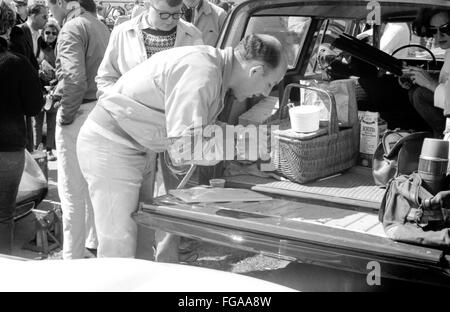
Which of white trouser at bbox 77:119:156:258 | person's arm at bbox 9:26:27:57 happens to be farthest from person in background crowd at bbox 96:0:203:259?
person's arm at bbox 9:26:27:57

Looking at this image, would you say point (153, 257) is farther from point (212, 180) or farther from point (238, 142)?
point (238, 142)

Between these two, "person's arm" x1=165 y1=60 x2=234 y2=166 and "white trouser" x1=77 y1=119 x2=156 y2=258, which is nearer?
"person's arm" x1=165 y1=60 x2=234 y2=166

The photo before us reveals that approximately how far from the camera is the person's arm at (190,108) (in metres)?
2.77

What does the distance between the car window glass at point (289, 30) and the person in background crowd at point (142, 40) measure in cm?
65

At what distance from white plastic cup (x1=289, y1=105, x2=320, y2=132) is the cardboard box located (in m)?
0.45

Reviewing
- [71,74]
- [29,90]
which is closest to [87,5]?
[71,74]

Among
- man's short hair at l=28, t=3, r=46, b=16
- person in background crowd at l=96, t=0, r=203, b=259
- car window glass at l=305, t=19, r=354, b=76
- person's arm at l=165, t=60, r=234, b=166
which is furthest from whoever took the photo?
man's short hair at l=28, t=3, r=46, b=16

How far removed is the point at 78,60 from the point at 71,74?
0.11m

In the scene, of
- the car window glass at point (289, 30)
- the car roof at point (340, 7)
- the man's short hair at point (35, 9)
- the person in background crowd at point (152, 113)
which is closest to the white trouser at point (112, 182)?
→ the person in background crowd at point (152, 113)

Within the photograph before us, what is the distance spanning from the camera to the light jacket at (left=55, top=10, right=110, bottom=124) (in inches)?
159

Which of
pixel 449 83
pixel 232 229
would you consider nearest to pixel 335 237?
pixel 232 229

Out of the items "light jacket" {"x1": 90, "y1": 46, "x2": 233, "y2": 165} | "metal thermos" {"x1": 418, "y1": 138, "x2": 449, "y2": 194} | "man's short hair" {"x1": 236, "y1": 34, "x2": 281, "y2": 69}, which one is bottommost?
"metal thermos" {"x1": 418, "y1": 138, "x2": 449, "y2": 194}

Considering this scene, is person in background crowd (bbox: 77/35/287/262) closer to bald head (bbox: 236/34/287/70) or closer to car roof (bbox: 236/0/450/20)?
bald head (bbox: 236/34/287/70)
